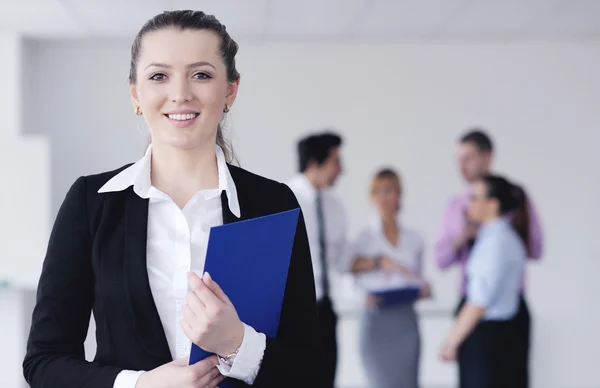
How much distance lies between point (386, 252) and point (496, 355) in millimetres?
1028

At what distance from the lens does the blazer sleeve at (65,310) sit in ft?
3.26

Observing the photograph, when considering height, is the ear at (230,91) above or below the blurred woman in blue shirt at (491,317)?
above

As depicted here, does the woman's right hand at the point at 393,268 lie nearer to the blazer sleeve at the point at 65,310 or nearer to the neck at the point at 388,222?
the neck at the point at 388,222

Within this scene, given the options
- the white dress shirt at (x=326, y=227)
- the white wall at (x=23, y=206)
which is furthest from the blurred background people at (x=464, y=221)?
the white wall at (x=23, y=206)

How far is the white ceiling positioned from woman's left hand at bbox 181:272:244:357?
4.22m

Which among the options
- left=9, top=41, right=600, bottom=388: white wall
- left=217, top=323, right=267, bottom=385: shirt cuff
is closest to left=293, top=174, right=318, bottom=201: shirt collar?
left=9, top=41, right=600, bottom=388: white wall

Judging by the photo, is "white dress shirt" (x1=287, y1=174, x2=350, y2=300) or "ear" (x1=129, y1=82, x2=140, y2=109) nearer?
"ear" (x1=129, y1=82, x2=140, y2=109)

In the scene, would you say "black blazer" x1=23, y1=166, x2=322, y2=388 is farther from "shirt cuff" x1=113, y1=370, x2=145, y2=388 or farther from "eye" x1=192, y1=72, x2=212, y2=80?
"eye" x1=192, y1=72, x2=212, y2=80

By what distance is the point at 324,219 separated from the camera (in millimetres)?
4219

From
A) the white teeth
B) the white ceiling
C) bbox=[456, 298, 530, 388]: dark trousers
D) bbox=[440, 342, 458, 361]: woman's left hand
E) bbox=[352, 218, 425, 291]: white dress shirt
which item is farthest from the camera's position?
the white ceiling

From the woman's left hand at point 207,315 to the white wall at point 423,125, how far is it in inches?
199

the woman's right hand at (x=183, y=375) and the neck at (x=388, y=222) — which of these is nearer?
the woman's right hand at (x=183, y=375)

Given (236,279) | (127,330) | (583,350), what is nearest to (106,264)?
(127,330)

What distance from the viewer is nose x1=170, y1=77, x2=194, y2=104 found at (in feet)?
3.27
